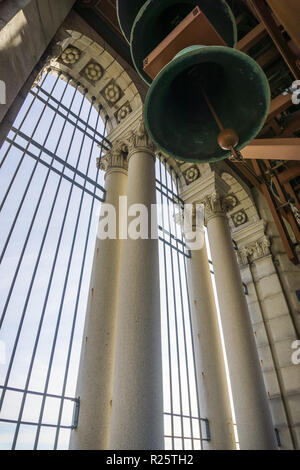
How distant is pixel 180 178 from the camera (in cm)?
1377

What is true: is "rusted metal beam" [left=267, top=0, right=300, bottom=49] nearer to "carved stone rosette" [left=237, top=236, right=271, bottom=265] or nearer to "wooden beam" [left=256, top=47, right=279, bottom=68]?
"wooden beam" [left=256, top=47, right=279, bottom=68]

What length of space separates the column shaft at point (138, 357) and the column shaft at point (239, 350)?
4.19 metres

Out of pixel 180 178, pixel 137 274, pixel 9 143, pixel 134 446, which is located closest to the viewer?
pixel 134 446

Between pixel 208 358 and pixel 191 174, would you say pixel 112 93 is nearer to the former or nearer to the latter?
pixel 191 174

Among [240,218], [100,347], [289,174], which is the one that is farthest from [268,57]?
[240,218]

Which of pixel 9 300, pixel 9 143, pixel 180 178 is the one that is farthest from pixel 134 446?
pixel 180 178

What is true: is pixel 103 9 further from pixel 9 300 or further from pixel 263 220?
pixel 263 220

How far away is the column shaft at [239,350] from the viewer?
743 centimetres

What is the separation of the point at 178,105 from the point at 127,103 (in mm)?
8326

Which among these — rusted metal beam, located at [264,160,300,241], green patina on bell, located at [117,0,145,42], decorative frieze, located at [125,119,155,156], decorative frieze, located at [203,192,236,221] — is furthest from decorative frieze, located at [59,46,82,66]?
green patina on bell, located at [117,0,145,42]

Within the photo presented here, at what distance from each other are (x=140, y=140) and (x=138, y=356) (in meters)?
5.86

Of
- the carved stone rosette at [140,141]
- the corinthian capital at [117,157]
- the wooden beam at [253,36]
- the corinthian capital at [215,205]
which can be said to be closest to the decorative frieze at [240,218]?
the corinthian capital at [215,205]

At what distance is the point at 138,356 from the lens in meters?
4.90

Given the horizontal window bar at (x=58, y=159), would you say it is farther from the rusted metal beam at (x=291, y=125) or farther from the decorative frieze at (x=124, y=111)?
the rusted metal beam at (x=291, y=125)
